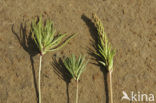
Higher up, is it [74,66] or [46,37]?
[46,37]

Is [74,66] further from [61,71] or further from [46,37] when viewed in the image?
[46,37]

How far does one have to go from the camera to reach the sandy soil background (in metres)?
1.38

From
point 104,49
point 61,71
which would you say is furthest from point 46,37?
point 104,49

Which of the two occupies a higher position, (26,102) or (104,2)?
(104,2)

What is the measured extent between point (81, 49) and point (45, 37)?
0.28m

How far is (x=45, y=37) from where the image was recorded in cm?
135

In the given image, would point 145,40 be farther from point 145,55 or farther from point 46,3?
point 46,3

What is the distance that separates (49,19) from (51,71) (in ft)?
1.27

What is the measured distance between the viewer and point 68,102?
4.49 feet

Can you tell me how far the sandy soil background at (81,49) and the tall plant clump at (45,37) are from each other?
0.16 ft

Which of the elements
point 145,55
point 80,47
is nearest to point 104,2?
point 80,47

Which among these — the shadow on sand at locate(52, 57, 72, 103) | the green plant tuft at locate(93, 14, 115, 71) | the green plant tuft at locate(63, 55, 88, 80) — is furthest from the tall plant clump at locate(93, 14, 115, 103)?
the shadow on sand at locate(52, 57, 72, 103)

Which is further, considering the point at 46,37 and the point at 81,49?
the point at 81,49

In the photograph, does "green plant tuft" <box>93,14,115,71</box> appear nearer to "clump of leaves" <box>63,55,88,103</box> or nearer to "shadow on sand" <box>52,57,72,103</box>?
"clump of leaves" <box>63,55,88,103</box>
